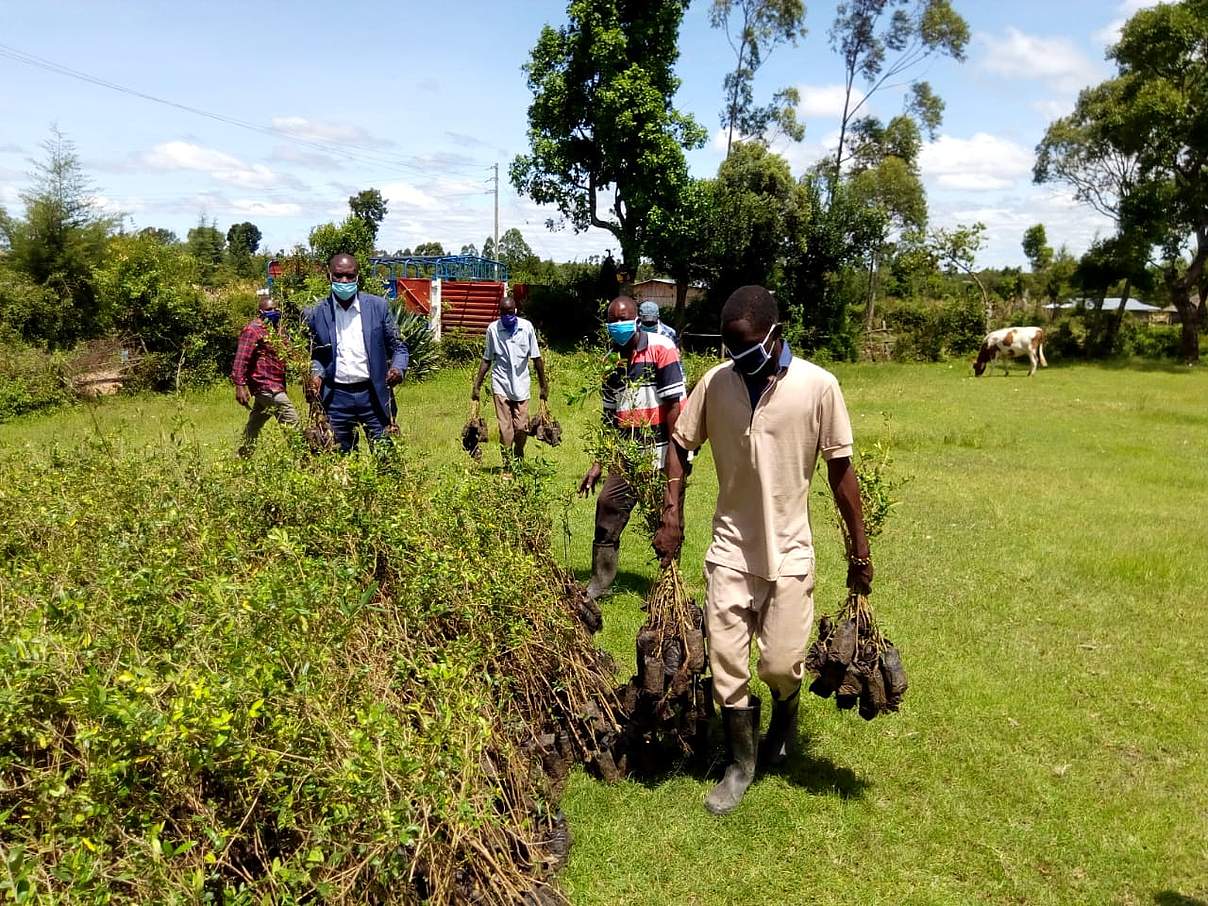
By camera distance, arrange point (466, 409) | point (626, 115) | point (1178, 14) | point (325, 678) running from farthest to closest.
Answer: point (1178, 14) < point (626, 115) < point (466, 409) < point (325, 678)

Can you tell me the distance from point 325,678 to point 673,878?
157cm

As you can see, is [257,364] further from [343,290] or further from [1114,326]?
[1114,326]

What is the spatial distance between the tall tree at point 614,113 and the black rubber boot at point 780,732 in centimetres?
1911

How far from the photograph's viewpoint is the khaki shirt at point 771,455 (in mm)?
3426

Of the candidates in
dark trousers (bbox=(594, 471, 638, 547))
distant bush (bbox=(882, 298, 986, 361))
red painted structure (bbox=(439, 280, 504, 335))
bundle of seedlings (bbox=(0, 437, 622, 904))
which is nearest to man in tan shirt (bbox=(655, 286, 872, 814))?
bundle of seedlings (bbox=(0, 437, 622, 904))

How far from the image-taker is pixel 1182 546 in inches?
288

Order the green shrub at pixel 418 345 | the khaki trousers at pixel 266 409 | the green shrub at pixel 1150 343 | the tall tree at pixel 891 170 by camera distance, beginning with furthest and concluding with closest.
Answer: the tall tree at pixel 891 170, the green shrub at pixel 1150 343, the green shrub at pixel 418 345, the khaki trousers at pixel 266 409

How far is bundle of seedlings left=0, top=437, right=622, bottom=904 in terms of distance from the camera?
224cm

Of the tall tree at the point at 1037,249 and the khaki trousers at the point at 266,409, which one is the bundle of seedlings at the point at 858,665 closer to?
the khaki trousers at the point at 266,409

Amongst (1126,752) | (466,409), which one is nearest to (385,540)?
(1126,752)

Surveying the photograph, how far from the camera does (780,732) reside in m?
3.93

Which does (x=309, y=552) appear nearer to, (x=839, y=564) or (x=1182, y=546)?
(x=839, y=564)

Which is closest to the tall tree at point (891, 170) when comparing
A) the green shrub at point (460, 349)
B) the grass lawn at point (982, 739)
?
the green shrub at point (460, 349)

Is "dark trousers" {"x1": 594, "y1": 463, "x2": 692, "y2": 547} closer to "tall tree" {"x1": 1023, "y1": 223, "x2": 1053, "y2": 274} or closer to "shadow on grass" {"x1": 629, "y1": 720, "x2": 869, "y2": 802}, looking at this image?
"shadow on grass" {"x1": 629, "y1": 720, "x2": 869, "y2": 802}
